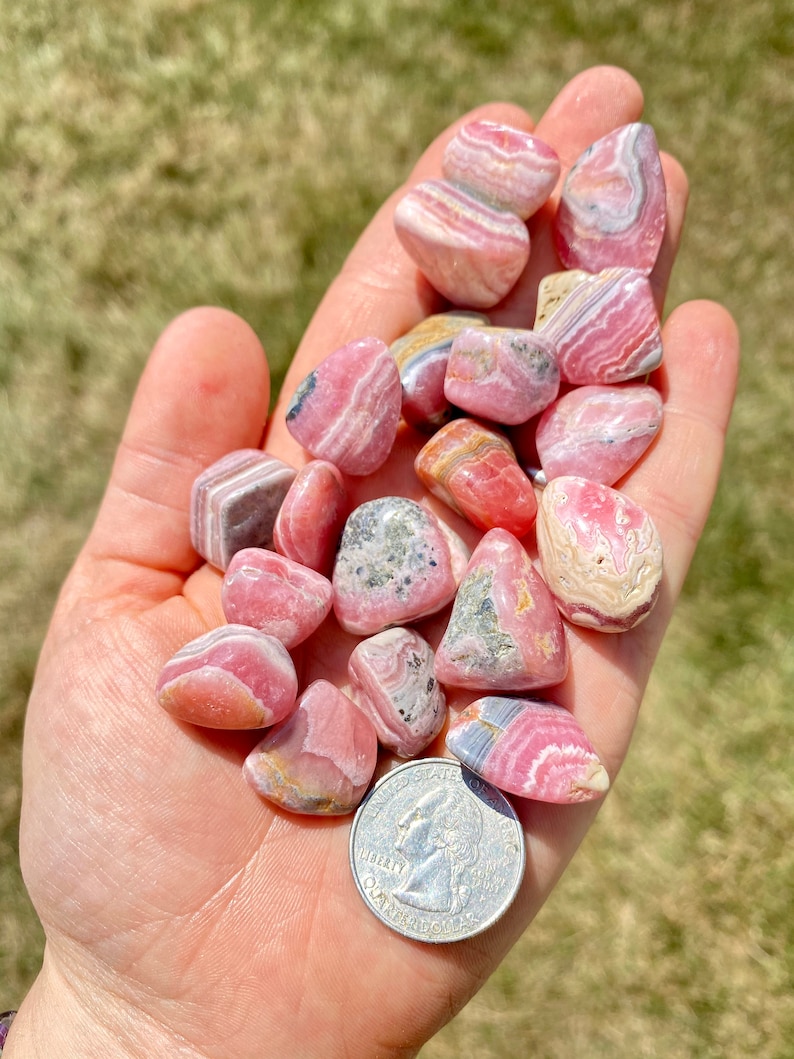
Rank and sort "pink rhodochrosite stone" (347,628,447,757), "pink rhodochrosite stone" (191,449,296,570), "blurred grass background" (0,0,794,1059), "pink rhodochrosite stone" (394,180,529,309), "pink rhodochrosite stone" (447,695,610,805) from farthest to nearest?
"blurred grass background" (0,0,794,1059) < "pink rhodochrosite stone" (394,180,529,309) < "pink rhodochrosite stone" (191,449,296,570) < "pink rhodochrosite stone" (347,628,447,757) < "pink rhodochrosite stone" (447,695,610,805)

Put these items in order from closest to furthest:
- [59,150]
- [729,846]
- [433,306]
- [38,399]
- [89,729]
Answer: [89,729]
[433,306]
[729,846]
[38,399]
[59,150]

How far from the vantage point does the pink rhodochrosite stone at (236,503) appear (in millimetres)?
1679

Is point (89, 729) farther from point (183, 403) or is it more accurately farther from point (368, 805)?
point (183, 403)

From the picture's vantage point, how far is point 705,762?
7.52ft

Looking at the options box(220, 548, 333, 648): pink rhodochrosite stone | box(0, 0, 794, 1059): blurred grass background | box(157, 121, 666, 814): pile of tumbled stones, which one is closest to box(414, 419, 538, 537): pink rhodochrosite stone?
box(157, 121, 666, 814): pile of tumbled stones

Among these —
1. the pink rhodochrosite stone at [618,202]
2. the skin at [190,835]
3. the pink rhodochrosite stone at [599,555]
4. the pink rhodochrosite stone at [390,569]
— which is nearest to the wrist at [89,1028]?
the skin at [190,835]

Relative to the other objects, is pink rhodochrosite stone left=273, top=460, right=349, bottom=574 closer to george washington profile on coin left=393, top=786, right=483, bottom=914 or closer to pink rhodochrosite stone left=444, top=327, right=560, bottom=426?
pink rhodochrosite stone left=444, top=327, right=560, bottom=426

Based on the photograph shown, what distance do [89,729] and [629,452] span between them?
1.05 metres

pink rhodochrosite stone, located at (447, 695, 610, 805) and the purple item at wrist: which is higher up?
pink rhodochrosite stone, located at (447, 695, 610, 805)

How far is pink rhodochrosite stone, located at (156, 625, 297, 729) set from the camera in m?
1.49

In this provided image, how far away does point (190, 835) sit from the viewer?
4.93 feet

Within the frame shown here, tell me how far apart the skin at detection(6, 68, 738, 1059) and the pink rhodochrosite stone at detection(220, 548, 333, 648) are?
124 millimetres

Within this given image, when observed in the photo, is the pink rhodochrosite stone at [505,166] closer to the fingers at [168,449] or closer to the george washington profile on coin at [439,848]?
the fingers at [168,449]

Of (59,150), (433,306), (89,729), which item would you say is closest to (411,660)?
(89,729)
